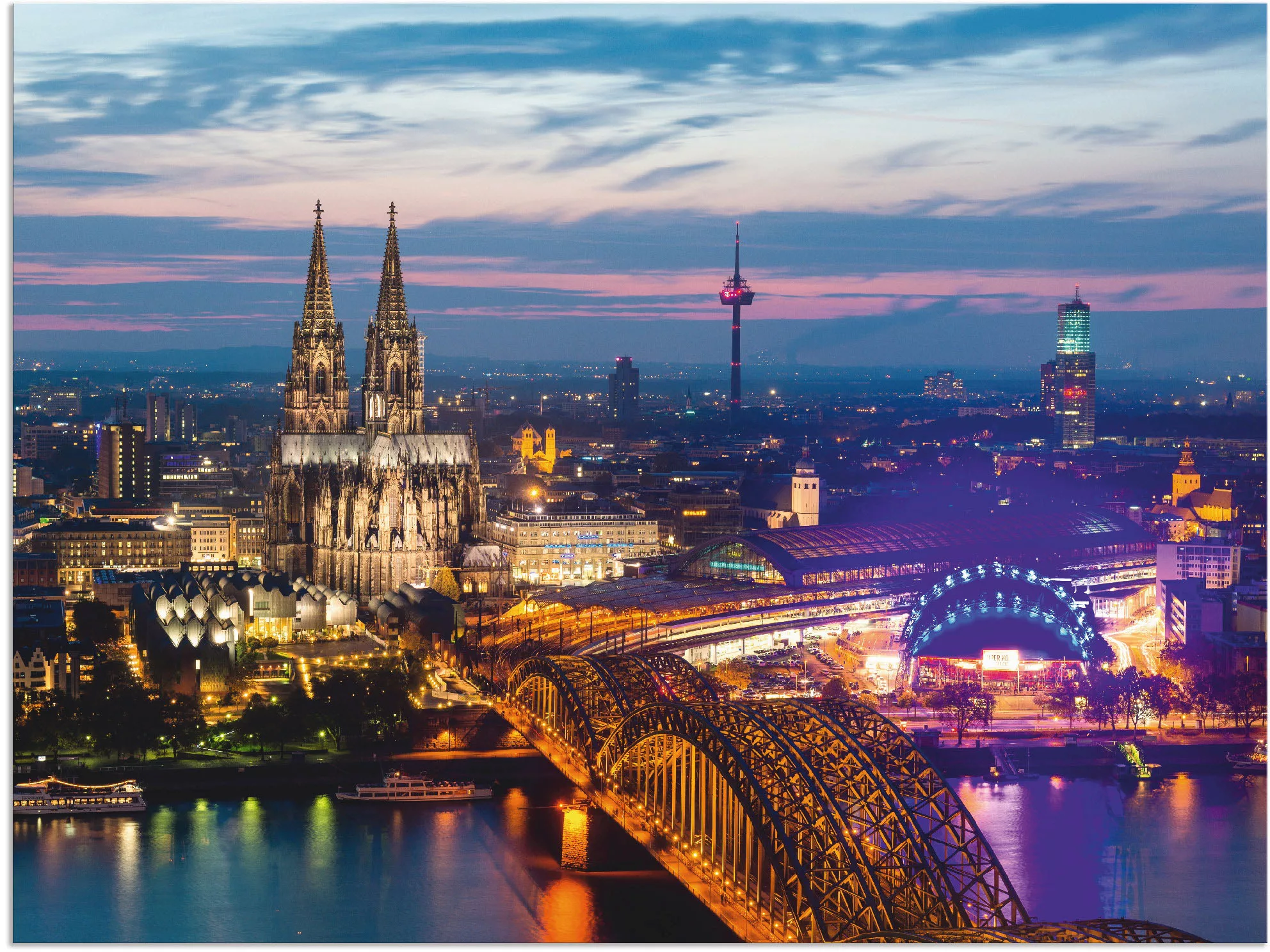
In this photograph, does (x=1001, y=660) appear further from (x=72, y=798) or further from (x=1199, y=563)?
(x=72, y=798)

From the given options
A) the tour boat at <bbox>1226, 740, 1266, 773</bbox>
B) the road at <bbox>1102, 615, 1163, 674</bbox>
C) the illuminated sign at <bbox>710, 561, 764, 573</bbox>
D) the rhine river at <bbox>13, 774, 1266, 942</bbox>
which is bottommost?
the rhine river at <bbox>13, 774, 1266, 942</bbox>

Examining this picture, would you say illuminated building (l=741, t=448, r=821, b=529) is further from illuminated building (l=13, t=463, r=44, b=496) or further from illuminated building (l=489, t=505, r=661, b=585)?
illuminated building (l=13, t=463, r=44, b=496)

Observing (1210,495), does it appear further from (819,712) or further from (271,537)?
(819,712)

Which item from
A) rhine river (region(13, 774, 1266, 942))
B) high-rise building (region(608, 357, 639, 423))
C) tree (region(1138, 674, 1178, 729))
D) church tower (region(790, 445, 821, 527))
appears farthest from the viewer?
high-rise building (region(608, 357, 639, 423))

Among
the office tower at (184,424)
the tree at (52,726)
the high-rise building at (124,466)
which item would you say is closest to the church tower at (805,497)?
the high-rise building at (124,466)

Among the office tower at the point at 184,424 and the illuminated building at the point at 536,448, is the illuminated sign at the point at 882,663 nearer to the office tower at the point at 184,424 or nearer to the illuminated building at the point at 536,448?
the office tower at the point at 184,424

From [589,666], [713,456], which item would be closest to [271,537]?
[589,666]

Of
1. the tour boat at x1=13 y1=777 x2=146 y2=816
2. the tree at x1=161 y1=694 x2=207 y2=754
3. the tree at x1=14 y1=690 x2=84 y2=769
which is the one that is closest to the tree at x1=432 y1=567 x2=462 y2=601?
the tree at x1=161 y1=694 x2=207 y2=754
